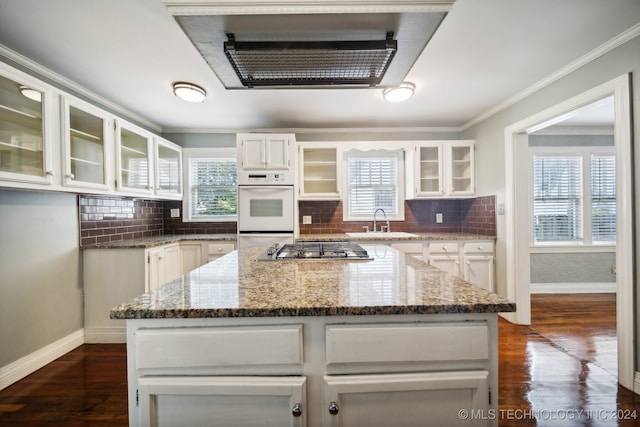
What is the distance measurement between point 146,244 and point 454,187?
12.1 feet

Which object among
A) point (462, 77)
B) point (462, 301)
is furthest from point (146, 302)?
point (462, 77)

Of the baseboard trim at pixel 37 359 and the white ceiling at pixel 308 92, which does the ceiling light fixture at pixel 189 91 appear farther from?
the baseboard trim at pixel 37 359

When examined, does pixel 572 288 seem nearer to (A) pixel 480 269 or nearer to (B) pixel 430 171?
(A) pixel 480 269

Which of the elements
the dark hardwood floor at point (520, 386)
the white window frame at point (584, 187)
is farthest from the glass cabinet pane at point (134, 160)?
the white window frame at point (584, 187)

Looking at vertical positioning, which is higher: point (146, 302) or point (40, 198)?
point (40, 198)

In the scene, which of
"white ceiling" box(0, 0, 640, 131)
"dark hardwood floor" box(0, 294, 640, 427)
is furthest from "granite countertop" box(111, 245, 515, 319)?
"white ceiling" box(0, 0, 640, 131)

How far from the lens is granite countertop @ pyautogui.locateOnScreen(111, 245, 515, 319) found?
0.90 m

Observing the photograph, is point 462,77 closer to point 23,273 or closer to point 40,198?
point 40,198

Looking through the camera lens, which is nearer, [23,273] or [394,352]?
[394,352]

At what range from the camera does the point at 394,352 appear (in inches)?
36.4

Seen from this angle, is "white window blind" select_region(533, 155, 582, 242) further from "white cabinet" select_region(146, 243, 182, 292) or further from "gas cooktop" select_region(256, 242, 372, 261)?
"white cabinet" select_region(146, 243, 182, 292)

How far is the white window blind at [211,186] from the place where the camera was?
418 cm

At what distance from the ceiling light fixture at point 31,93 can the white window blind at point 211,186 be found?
7.15 feet

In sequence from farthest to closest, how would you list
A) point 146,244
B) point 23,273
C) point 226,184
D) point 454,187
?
point 226,184 < point 454,187 < point 146,244 < point 23,273
